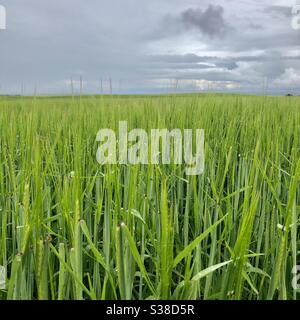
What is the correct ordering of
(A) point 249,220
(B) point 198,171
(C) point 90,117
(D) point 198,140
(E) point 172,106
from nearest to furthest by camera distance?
(A) point 249,220
(B) point 198,171
(D) point 198,140
(C) point 90,117
(E) point 172,106

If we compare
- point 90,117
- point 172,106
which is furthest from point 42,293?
point 172,106

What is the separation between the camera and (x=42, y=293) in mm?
634

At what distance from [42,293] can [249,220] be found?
1.27ft

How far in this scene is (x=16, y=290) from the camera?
64 cm

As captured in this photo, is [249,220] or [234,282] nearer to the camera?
[249,220]

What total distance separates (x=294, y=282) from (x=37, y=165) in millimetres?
593

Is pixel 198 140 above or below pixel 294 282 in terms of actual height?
above

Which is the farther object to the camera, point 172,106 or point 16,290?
point 172,106

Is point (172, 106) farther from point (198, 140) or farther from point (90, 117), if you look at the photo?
point (198, 140)

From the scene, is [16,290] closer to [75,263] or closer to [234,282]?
[75,263]

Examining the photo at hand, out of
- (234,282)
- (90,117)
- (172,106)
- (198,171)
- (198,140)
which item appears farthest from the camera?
(172,106)
